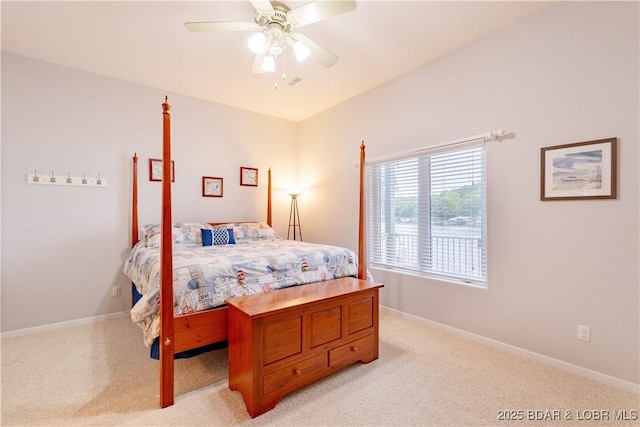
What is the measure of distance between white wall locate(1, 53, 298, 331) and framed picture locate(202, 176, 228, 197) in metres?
0.07

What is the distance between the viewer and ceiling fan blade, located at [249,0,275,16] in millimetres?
1936

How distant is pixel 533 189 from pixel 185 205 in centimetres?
379

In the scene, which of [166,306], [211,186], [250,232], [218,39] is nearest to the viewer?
[166,306]

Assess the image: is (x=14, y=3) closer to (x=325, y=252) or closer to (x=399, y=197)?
(x=325, y=252)

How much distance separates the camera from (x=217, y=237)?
3588 mm

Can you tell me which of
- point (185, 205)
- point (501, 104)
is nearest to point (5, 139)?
point (185, 205)

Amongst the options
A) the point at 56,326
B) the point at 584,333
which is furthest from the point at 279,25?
the point at 56,326

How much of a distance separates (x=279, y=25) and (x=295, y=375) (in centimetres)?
242

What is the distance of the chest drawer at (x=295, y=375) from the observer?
1813mm

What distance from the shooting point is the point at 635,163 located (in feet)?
6.41

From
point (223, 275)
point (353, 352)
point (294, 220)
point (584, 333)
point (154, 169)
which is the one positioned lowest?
point (353, 352)

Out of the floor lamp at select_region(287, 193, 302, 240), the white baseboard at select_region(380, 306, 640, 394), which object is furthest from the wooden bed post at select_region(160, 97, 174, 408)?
the floor lamp at select_region(287, 193, 302, 240)

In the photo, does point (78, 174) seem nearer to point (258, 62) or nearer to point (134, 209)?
point (134, 209)

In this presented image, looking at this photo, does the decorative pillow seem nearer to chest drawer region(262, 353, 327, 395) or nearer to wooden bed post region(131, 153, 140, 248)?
wooden bed post region(131, 153, 140, 248)
